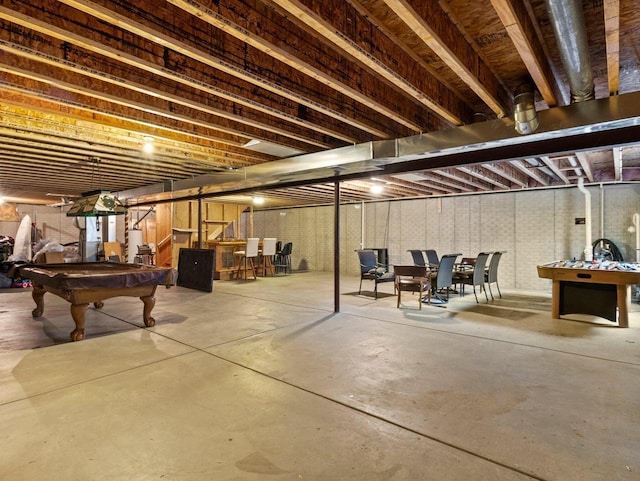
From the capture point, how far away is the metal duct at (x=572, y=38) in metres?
1.71

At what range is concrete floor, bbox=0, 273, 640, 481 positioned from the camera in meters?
1.79

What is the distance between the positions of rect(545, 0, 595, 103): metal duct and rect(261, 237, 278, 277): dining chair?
784cm

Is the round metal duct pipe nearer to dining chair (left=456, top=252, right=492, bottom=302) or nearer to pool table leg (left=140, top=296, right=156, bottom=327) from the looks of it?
dining chair (left=456, top=252, right=492, bottom=302)

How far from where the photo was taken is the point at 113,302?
6238mm

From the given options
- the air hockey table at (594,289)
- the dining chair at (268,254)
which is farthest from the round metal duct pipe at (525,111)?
the dining chair at (268,254)

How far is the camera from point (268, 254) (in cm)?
983

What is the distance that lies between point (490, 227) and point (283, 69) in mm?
7411

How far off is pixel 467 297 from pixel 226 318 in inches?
181

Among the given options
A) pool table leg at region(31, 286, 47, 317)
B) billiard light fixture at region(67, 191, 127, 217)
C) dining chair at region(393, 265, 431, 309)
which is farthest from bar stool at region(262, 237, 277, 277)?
pool table leg at region(31, 286, 47, 317)

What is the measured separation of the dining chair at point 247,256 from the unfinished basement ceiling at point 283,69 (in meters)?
4.10

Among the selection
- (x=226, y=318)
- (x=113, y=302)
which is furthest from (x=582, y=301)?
(x=113, y=302)

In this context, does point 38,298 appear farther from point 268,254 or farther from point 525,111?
point 525,111

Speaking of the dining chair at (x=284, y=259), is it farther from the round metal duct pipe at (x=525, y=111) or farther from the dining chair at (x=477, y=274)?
the round metal duct pipe at (x=525, y=111)

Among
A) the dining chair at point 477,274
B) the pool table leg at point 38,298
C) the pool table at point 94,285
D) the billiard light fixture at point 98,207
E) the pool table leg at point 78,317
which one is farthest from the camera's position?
the dining chair at point 477,274
